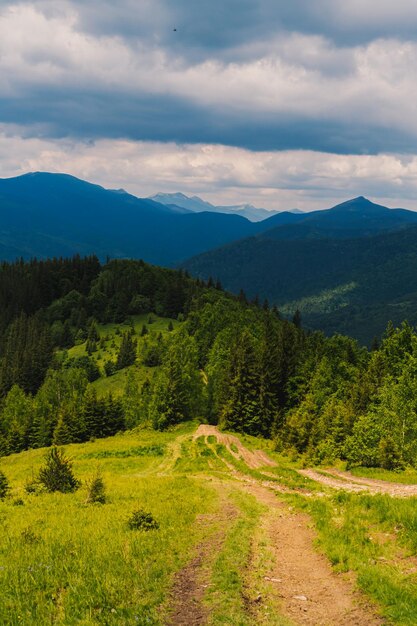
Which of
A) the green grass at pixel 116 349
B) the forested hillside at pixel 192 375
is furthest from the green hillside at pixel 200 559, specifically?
the green grass at pixel 116 349

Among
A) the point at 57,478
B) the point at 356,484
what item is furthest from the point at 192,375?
the point at 57,478

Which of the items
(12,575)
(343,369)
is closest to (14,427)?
(343,369)

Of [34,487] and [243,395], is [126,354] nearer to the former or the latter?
[243,395]

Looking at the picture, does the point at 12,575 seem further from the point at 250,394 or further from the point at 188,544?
the point at 250,394

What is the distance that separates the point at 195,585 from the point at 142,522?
233 inches

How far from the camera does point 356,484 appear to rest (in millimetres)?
31953

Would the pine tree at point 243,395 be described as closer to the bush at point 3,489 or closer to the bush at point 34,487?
the bush at point 34,487

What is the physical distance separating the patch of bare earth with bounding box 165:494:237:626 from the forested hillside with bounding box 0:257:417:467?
1036 inches

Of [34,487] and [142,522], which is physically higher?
[142,522]

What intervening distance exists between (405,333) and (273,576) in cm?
7243

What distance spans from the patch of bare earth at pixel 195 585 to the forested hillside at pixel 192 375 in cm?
2631

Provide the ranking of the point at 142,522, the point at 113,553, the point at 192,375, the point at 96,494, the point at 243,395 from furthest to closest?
1. the point at 192,375
2. the point at 243,395
3. the point at 96,494
4. the point at 142,522
5. the point at 113,553

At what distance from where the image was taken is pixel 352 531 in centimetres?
1777

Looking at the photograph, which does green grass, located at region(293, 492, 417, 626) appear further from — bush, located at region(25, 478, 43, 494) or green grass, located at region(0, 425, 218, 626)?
bush, located at region(25, 478, 43, 494)
